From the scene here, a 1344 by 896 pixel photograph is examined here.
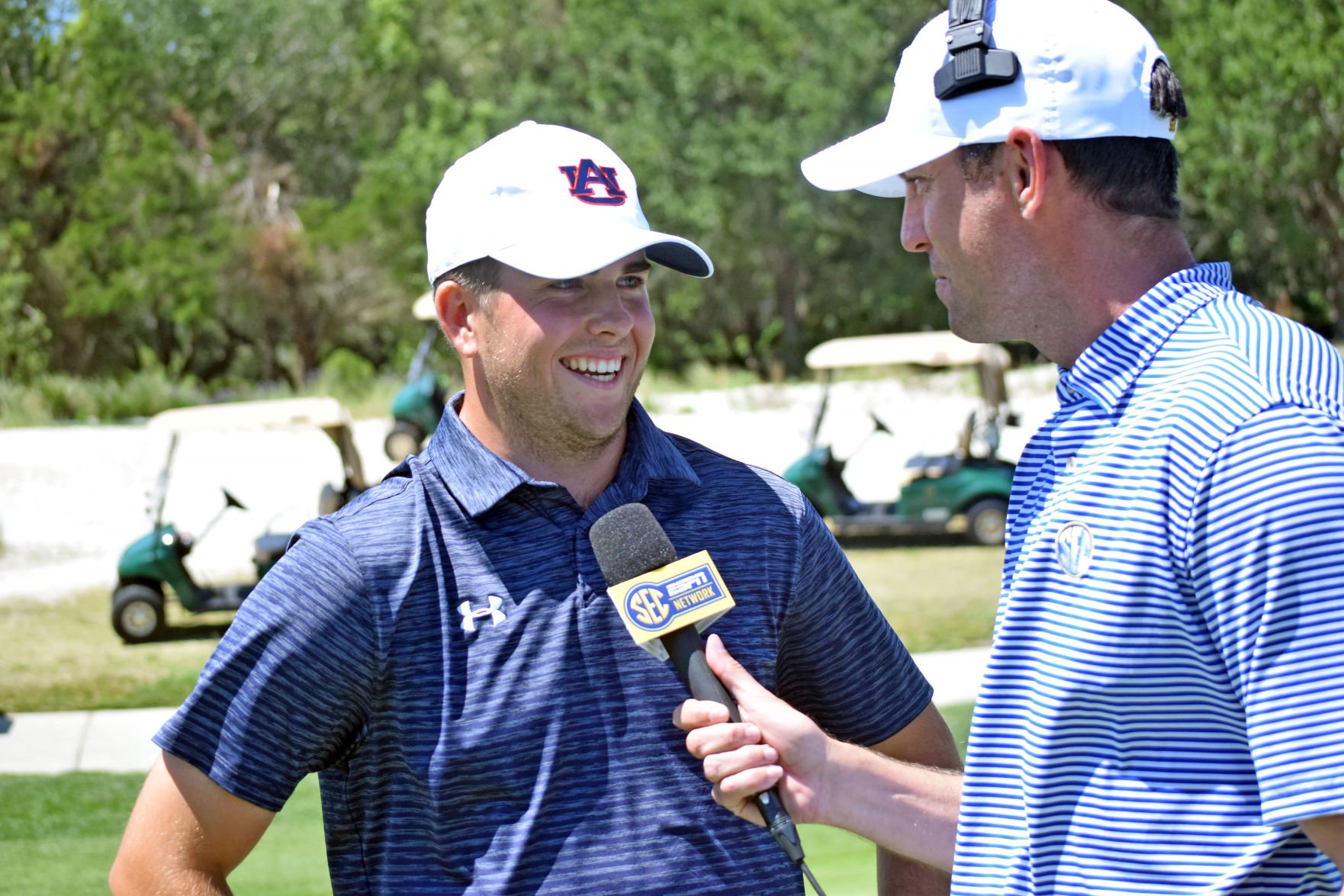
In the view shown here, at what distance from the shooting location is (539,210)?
8.32 feet

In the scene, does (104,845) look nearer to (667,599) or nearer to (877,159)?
(667,599)

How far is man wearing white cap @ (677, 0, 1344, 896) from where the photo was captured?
5.02 feet

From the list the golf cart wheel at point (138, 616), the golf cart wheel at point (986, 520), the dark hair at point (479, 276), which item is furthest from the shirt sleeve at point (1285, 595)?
the golf cart wheel at point (986, 520)

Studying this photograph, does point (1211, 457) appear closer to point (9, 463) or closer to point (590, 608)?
point (590, 608)

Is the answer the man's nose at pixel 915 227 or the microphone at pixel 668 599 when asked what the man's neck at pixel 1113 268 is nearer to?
the man's nose at pixel 915 227

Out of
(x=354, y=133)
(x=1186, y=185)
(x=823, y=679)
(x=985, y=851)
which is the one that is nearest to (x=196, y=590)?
(x=823, y=679)

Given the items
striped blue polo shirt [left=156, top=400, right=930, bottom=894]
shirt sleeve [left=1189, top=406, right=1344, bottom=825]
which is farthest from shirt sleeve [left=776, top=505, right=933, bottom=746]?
shirt sleeve [left=1189, top=406, right=1344, bottom=825]

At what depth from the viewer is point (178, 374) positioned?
33844 millimetres

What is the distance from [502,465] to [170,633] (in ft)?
35.3

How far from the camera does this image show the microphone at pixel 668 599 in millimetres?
2170

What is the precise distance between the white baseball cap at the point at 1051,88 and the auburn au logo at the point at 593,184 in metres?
0.67

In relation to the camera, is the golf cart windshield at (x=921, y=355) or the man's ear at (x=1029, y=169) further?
the golf cart windshield at (x=921, y=355)

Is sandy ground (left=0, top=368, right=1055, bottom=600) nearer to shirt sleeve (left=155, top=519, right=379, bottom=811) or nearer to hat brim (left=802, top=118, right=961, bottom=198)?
shirt sleeve (left=155, top=519, right=379, bottom=811)

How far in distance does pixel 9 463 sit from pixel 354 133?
848 inches
